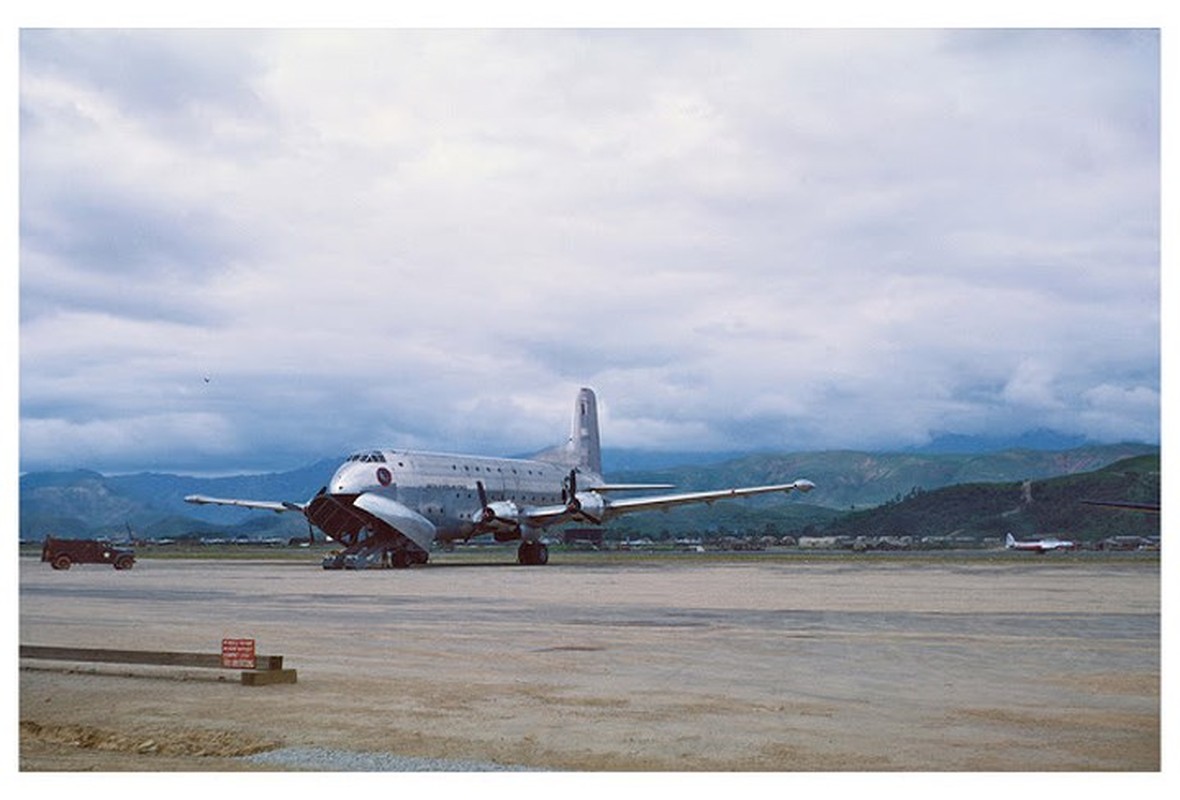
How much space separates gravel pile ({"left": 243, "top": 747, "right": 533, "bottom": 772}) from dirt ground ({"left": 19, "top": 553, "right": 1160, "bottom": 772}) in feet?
0.64

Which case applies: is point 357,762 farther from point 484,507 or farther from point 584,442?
point 584,442

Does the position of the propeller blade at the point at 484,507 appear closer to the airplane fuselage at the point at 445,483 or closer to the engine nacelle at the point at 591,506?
the airplane fuselage at the point at 445,483

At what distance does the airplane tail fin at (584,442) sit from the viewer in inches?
3285

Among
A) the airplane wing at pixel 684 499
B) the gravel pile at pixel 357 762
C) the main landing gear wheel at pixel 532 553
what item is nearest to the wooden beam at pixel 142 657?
the gravel pile at pixel 357 762

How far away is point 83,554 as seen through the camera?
240 feet

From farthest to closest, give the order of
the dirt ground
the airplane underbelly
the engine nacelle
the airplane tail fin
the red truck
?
the airplane tail fin → the red truck → the engine nacelle → the airplane underbelly → the dirt ground

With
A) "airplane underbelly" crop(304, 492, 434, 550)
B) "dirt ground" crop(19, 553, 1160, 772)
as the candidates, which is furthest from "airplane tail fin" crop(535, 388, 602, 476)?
"dirt ground" crop(19, 553, 1160, 772)

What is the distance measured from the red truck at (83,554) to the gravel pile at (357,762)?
197 ft

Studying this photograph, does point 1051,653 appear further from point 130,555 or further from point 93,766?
point 130,555

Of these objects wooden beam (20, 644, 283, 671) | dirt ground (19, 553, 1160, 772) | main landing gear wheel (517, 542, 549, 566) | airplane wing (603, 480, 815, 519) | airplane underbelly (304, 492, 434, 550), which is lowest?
dirt ground (19, 553, 1160, 772)

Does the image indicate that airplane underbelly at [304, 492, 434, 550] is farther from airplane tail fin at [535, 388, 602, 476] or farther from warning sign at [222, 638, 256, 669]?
warning sign at [222, 638, 256, 669]

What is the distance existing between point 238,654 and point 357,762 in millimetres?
5899

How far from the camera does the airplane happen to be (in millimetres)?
61219

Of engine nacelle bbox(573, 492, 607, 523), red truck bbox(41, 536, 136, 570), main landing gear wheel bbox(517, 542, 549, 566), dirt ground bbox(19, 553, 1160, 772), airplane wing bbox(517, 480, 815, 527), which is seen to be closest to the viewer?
dirt ground bbox(19, 553, 1160, 772)
